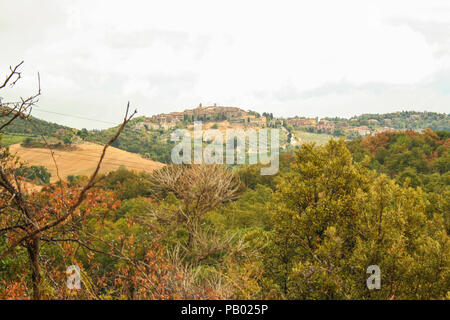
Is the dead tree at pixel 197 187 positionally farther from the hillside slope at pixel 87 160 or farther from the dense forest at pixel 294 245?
the hillside slope at pixel 87 160

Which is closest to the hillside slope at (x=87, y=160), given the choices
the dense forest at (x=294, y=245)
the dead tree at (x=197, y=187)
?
the dead tree at (x=197, y=187)

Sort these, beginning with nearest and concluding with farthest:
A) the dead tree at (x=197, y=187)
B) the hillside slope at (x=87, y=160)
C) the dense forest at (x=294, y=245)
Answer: the dense forest at (x=294, y=245)
the dead tree at (x=197, y=187)
the hillside slope at (x=87, y=160)

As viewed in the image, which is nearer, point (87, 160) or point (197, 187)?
point (197, 187)

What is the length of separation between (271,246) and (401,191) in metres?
5.51

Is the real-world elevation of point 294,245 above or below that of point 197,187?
below

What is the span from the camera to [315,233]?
12352 mm

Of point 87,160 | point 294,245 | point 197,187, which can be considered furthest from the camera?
point 87,160

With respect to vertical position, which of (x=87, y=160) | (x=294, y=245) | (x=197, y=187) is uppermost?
(x=87, y=160)

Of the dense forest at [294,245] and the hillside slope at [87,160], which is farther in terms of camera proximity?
the hillside slope at [87,160]

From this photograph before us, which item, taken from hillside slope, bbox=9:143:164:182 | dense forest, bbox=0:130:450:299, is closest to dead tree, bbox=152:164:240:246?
dense forest, bbox=0:130:450:299

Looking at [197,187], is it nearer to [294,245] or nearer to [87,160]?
[294,245]

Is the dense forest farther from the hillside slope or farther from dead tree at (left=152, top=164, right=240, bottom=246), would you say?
the hillside slope

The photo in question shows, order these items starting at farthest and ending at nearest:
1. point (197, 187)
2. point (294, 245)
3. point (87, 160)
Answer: point (87, 160), point (197, 187), point (294, 245)

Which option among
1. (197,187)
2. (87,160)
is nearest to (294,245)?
(197,187)
